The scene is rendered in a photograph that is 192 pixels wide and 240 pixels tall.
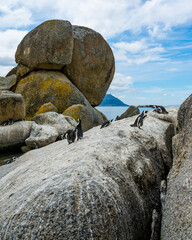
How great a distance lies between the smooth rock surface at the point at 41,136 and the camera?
14391 mm

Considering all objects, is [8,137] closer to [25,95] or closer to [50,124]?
[50,124]

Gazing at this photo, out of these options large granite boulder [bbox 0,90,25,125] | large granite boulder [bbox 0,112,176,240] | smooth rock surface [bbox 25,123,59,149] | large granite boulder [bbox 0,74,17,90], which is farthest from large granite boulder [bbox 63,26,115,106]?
large granite boulder [bbox 0,112,176,240]

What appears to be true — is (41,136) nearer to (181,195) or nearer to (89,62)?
(181,195)

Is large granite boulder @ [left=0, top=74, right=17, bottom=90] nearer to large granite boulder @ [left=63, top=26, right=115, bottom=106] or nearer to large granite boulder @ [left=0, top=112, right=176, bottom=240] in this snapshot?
large granite boulder @ [left=63, top=26, right=115, bottom=106]

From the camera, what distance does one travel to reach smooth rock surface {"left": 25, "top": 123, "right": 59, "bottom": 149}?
14391mm

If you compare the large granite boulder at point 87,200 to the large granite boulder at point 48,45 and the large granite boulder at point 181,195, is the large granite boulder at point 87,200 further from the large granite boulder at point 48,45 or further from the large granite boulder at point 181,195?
the large granite boulder at point 48,45

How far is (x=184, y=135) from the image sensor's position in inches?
206

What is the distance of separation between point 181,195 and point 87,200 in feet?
4.92

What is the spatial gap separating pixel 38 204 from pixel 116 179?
4.56 ft

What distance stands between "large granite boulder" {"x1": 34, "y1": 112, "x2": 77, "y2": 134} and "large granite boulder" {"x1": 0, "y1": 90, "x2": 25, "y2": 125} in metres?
1.56

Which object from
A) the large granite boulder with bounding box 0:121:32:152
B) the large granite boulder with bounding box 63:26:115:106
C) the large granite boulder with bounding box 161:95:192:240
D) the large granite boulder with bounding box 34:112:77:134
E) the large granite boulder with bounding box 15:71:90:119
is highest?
the large granite boulder with bounding box 63:26:115:106

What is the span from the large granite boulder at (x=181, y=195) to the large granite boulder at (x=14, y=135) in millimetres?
11886

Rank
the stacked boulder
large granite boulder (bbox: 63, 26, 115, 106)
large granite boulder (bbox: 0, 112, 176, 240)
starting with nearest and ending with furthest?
1. large granite boulder (bbox: 0, 112, 176, 240)
2. the stacked boulder
3. large granite boulder (bbox: 63, 26, 115, 106)

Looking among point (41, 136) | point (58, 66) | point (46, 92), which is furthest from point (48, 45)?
point (41, 136)
